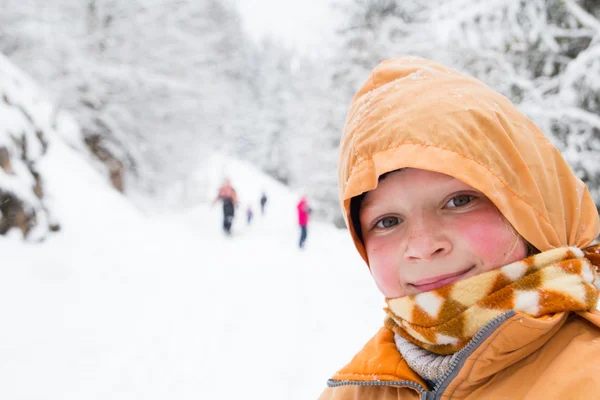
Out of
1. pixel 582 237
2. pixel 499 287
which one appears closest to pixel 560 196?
pixel 582 237

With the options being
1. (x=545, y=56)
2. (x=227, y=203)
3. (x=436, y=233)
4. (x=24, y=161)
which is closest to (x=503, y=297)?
(x=436, y=233)

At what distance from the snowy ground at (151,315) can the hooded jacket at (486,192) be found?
111 inches

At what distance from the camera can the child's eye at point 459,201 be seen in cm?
113

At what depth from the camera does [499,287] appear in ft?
3.38

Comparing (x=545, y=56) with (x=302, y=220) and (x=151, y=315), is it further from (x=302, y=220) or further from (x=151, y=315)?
(x=302, y=220)

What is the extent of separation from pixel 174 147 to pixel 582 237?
16.3m

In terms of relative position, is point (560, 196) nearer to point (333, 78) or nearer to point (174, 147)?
point (333, 78)

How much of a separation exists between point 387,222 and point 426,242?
21 centimetres

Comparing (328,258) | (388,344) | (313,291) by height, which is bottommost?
(328,258)

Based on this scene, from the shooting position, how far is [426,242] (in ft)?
3.57

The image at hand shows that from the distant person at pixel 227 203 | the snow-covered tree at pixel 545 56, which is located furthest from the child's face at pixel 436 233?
the distant person at pixel 227 203

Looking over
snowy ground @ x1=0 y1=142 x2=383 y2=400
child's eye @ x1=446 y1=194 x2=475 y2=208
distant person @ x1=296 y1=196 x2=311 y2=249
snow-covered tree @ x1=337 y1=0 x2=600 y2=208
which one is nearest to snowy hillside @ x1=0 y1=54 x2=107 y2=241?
snowy ground @ x1=0 y1=142 x2=383 y2=400

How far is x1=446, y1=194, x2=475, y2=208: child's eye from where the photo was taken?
113 cm

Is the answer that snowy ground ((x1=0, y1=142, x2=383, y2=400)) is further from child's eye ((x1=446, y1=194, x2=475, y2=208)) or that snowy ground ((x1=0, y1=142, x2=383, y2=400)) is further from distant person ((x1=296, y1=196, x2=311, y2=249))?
child's eye ((x1=446, y1=194, x2=475, y2=208))
